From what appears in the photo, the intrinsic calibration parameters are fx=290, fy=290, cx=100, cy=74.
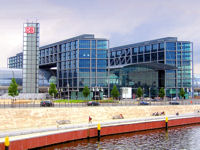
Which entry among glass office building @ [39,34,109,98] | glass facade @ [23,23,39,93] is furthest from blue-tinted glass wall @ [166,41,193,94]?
glass facade @ [23,23,39,93]

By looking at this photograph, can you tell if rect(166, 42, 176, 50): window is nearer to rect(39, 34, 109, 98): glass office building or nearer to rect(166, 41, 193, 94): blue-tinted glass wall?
rect(166, 41, 193, 94): blue-tinted glass wall

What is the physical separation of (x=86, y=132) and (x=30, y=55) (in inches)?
2447

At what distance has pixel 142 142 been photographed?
4262cm

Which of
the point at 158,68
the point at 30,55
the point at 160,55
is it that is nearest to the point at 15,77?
the point at 30,55

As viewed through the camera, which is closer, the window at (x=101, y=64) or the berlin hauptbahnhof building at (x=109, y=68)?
the berlin hauptbahnhof building at (x=109, y=68)

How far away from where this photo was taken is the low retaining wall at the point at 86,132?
34156 millimetres

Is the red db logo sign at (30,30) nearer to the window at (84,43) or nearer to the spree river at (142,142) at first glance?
the window at (84,43)

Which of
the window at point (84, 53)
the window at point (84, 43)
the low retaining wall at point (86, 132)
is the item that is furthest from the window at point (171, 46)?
the low retaining wall at point (86, 132)

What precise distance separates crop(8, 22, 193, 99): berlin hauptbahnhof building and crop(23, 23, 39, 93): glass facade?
78.7ft

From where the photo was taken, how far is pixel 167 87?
13262 centimetres

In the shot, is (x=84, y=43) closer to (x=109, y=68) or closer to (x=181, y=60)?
(x=109, y=68)

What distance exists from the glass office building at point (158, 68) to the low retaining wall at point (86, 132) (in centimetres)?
5529

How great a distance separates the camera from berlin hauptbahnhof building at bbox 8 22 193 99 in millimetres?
120438

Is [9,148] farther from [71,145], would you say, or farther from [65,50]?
[65,50]
